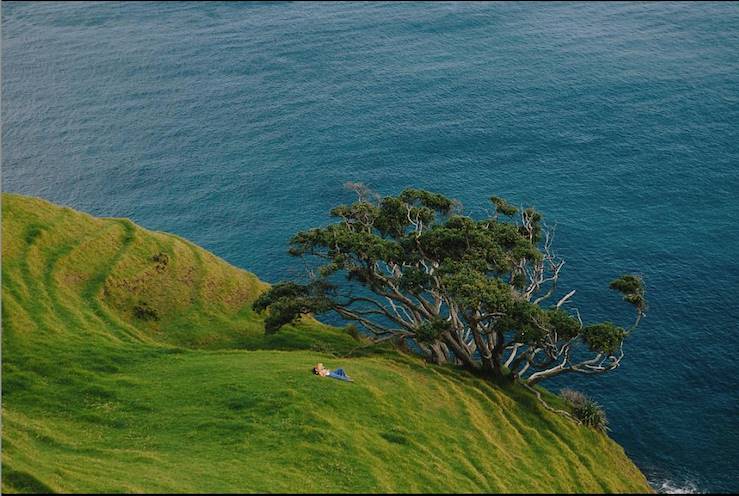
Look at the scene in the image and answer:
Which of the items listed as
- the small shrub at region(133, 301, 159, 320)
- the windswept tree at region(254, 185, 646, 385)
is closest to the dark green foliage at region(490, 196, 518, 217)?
the windswept tree at region(254, 185, 646, 385)

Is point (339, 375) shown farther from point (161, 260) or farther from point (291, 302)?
point (161, 260)

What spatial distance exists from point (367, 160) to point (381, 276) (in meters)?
88.4

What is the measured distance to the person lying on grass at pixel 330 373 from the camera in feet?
235

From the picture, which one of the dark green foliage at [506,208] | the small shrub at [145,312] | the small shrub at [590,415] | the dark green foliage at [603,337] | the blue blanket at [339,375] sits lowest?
the small shrub at [590,415]

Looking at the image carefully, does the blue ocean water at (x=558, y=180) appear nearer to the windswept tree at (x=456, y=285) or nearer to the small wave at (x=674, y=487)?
the small wave at (x=674, y=487)

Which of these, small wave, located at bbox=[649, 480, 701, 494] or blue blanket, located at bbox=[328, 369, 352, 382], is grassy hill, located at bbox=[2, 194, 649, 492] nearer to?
blue blanket, located at bbox=[328, 369, 352, 382]

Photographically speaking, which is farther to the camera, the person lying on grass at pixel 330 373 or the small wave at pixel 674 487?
the small wave at pixel 674 487

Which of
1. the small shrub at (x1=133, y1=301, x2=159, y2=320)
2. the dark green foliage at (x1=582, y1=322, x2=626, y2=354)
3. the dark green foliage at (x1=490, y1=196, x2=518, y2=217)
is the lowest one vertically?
the small shrub at (x1=133, y1=301, x2=159, y2=320)

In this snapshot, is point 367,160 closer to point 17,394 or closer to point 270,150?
point 270,150

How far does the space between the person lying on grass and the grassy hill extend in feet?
3.91

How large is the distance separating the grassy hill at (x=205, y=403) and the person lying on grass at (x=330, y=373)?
3.91 ft

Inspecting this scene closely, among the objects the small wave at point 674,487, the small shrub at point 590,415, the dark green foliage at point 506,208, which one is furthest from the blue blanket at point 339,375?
the small wave at point 674,487

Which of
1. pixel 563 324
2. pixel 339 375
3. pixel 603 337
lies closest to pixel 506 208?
pixel 563 324

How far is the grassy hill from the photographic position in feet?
185
